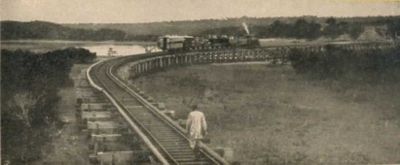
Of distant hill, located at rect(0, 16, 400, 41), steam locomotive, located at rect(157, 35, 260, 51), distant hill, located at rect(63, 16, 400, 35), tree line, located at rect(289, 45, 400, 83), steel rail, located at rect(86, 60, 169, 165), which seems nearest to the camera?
steel rail, located at rect(86, 60, 169, 165)

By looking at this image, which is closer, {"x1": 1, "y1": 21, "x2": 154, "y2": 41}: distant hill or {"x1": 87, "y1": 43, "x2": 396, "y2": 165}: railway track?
{"x1": 1, "y1": 21, "x2": 154, "y2": 41}: distant hill

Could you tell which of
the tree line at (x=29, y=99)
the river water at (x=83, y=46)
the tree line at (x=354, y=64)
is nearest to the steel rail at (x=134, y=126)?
the river water at (x=83, y=46)

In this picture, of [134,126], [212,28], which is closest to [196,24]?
[212,28]

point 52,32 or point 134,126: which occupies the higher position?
point 52,32

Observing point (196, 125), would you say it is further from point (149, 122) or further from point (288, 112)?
point (288, 112)

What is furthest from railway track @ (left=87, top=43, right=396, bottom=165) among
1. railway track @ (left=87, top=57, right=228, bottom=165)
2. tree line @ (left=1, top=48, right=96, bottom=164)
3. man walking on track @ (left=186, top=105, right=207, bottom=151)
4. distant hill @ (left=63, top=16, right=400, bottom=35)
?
tree line @ (left=1, top=48, right=96, bottom=164)

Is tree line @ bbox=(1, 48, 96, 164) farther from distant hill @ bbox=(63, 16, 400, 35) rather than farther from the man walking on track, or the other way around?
the man walking on track

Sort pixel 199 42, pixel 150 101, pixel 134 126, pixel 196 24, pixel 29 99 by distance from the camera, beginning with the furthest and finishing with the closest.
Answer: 1. pixel 199 42
2. pixel 150 101
3. pixel 196 24
4. pixel 134 126
5. pixel 29 99
